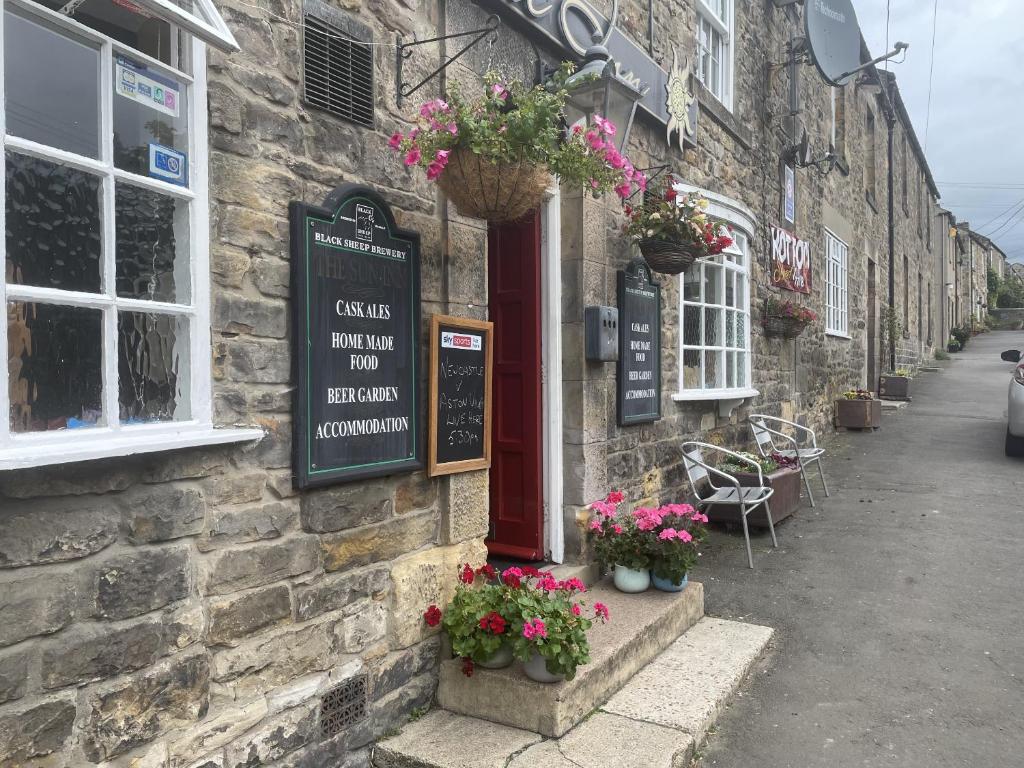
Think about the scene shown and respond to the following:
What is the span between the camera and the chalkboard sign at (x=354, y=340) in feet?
8.87

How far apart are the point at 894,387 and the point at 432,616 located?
14.4m

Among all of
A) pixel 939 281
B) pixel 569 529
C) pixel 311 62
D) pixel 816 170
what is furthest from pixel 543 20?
pixel 939 281

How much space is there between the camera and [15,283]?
1.97 meters

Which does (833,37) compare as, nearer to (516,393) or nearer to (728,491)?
(728,491)

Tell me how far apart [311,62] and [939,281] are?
3068cm

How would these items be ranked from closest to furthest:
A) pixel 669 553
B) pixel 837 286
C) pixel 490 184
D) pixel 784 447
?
pixel 490 184 → pixel 669 553 → pixel 784 447 → pixel 837 286

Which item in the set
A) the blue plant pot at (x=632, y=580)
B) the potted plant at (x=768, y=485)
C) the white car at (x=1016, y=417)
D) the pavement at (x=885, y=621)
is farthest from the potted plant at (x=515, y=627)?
the white car at (x=1016, y=417)

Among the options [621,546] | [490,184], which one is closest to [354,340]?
[490,184]

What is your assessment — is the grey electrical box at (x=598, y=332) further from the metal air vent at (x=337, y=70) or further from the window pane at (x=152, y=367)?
the window pane at (x=152, y=367)

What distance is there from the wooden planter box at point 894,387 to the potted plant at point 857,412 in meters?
3.80

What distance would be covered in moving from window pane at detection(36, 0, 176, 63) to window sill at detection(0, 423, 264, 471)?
3.84 ft

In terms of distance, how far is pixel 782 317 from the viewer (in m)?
8.30

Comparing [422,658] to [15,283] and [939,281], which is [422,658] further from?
[939,281]

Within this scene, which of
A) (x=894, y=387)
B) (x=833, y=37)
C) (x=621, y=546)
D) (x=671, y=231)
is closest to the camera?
(x=621, y=546)
